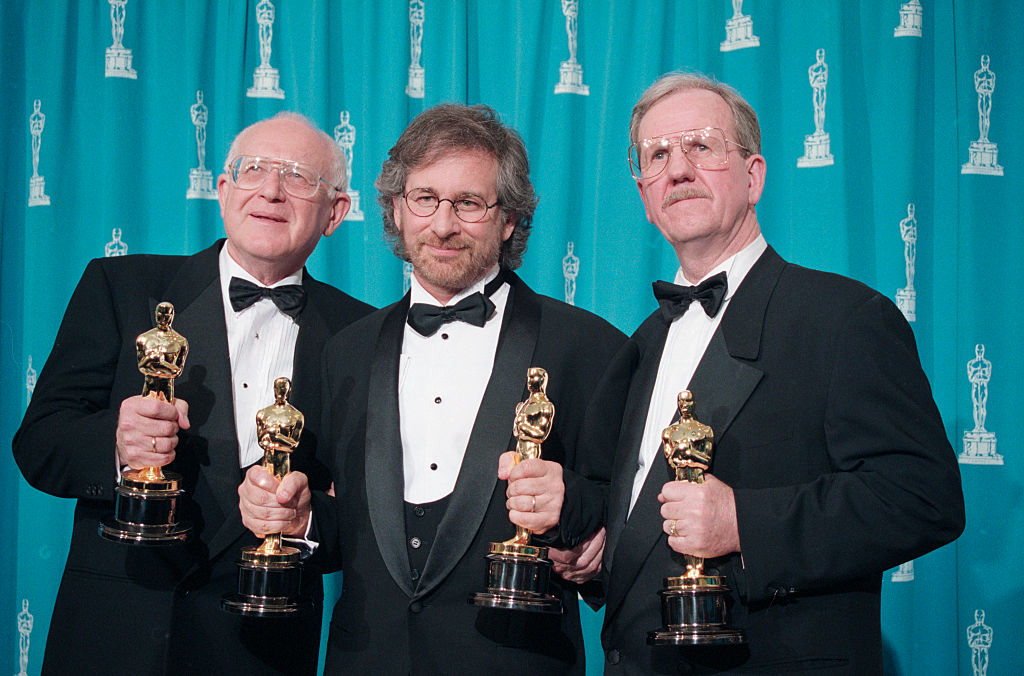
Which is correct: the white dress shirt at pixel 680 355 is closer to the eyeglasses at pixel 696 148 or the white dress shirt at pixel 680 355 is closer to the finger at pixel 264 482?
the eyeglasses at pixel 696 148

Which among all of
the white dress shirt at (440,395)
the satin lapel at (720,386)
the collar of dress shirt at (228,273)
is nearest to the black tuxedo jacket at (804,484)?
the satin lapel at (720,386)

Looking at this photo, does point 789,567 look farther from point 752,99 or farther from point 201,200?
point 201,200

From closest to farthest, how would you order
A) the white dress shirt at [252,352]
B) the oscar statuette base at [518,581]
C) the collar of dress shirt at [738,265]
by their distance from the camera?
1. the oscar statuette base at [518,581]
2. the collar of dress shirt at [738,265]
3. the white dress shirt at [252,352]

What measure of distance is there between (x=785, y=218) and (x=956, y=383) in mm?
899

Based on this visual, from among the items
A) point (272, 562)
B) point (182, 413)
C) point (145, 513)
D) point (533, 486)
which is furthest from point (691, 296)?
point (145, 513)

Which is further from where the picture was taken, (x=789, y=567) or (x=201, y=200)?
(x=201, y=200)

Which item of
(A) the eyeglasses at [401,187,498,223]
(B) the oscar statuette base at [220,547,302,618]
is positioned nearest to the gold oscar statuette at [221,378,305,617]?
(B) the oscar statuette base at [220,547,302,618]

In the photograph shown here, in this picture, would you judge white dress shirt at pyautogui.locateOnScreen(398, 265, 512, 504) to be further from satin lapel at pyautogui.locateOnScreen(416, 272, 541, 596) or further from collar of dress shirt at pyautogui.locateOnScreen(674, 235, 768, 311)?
collar of dress shirt at pyautogui.locateOnScreen(674, 235, 768, 311)

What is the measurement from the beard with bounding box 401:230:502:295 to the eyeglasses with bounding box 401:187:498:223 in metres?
0.06

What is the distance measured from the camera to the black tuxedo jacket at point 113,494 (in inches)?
88.2

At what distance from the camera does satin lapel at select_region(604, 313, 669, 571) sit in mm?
1957

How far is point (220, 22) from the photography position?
3.64 m

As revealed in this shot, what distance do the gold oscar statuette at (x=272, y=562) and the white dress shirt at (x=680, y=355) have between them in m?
0.76

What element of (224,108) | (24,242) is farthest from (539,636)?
(24,242)
